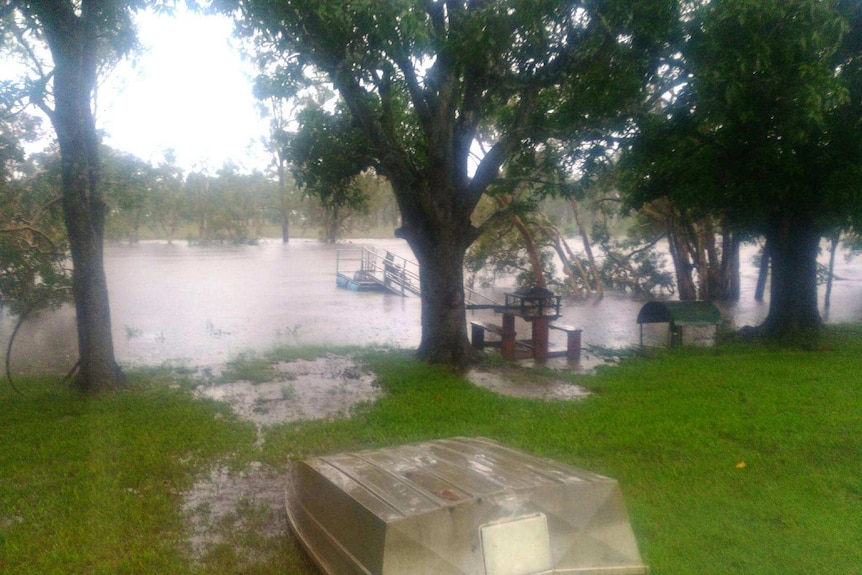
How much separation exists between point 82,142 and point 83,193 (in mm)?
608

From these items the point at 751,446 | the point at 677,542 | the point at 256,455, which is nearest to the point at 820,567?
the point at 677,542

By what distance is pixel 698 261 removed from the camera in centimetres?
2508

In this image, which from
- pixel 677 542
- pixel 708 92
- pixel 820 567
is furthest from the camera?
pixel 708 92

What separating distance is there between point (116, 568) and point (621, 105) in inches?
399

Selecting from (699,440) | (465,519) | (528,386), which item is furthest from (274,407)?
(465,519)

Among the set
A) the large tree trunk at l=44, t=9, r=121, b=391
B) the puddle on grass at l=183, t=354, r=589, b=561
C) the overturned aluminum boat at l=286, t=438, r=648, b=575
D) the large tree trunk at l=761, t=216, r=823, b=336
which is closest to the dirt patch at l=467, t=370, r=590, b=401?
the puddle on grass at l=183, t=354, r=589, b=561

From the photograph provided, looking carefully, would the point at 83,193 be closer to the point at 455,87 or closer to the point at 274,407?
the point at 274,407

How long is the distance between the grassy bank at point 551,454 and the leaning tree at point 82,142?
749mm

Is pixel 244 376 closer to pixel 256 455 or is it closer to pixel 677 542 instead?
pixel 256 455

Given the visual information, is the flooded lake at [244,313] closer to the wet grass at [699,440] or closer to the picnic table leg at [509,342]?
the picnic table leg at [509,342]

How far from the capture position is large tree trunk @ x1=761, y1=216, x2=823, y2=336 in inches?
592

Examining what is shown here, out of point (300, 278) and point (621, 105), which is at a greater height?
point (621, 105)

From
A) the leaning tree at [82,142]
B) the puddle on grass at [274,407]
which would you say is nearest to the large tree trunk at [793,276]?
the puddle on grass at [274,407]

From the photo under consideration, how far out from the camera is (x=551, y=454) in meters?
6.89
